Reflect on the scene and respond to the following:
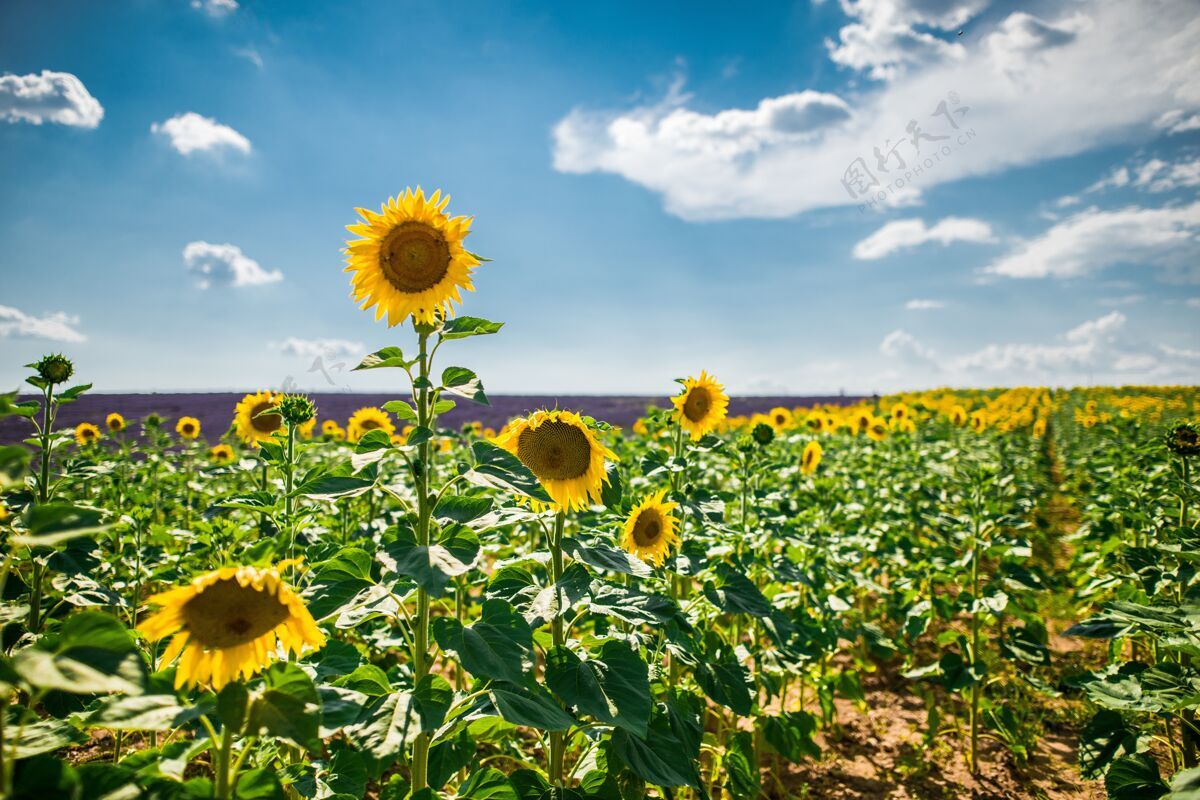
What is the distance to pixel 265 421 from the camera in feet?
14.2

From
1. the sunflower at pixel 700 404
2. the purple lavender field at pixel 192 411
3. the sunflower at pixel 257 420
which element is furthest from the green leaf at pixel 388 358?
the purple lavender field at pixel 192 411

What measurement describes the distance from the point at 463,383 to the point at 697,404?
233 cm

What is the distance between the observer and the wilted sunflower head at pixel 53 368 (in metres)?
2.74

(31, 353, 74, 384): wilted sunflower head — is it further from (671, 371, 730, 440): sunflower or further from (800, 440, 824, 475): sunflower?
(800, 440, 824, 475): sunflower

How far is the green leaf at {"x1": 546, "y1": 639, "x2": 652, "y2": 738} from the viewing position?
1.69m

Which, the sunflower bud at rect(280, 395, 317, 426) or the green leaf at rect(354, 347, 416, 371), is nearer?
the green leaf at rect(354, 347, 416, 371)

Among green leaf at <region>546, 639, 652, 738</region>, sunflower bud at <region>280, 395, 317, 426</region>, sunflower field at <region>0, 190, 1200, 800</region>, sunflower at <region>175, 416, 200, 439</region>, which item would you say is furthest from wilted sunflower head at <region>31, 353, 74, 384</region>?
sunflower at <region>175, 416, 200, 439</region>

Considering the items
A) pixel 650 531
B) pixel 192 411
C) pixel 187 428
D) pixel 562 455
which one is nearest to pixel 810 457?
pixel 650 531

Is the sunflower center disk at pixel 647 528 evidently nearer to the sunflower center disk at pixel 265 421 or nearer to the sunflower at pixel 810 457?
the sunflower center disk at pixel 265 421

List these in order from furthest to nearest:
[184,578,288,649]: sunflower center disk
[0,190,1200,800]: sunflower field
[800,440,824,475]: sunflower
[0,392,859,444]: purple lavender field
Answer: [0,392,859,444]: purple lavender field < [800,440,824,475]: sunflower < [184,578,288,649]: sunflower center disk < [0,190,1200,800]: sunflower field

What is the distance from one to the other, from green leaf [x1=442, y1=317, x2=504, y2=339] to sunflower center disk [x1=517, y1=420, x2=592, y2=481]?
658 millimetres

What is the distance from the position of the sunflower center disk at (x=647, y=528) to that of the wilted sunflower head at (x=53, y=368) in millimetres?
2773

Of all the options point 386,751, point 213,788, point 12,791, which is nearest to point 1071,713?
point 386,751

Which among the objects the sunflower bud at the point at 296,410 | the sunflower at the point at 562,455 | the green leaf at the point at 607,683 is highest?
the sunflower bud at the point at 296,410
